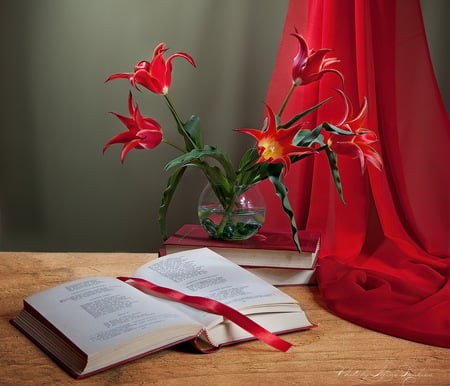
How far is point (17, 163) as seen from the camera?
186 cm

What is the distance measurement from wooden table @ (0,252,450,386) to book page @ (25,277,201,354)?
5 cm

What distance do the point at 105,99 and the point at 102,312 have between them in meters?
1.04

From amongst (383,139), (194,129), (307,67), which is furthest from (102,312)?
(383,139)

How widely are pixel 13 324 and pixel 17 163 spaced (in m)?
0.94

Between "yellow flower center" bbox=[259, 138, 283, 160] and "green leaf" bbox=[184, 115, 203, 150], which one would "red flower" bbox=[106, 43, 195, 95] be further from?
"yellow flower center" bbox=[259, 138, 283, 160]

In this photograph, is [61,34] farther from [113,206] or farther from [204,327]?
[204,327]

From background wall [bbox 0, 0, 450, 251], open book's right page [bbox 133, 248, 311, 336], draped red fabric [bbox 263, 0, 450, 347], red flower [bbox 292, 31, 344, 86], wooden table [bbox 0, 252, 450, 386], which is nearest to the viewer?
wooden table [bbox 0, 252, 450, 386]

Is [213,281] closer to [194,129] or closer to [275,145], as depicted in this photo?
[275,145]

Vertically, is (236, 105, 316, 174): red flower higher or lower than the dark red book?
higher

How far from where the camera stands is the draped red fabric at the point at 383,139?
1499mm

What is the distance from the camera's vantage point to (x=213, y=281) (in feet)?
3.50

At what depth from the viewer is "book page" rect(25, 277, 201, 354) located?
2.80ft

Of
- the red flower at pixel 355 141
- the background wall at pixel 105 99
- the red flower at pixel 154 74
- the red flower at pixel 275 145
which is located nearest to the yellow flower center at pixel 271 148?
the red flower at pixel 275 145

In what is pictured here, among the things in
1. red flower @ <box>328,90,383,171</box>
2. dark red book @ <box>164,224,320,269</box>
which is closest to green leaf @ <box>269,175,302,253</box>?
dark red book @ <box>164,224,320,269</box>
